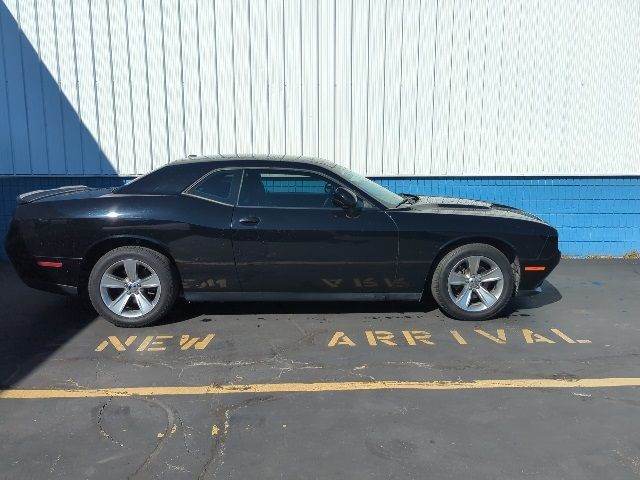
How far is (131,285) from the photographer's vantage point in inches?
198

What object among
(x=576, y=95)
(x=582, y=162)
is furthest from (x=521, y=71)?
(x=582, y=162)

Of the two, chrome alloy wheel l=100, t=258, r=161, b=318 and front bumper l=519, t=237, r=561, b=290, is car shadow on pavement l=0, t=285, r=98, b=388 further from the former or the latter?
front bumper l=519, t=237, r=561, b=290

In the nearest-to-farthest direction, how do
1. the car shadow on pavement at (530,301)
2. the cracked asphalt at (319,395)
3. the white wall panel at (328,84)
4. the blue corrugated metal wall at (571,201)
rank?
the cracked asphalt at (319,395) < the car shadow on pavement at (530,301) < the white wall panel at (328,84) < the blue corrugated metal wall at (571,201)

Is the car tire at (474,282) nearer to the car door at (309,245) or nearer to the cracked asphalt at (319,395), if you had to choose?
the cracked asphalt at (319,395)

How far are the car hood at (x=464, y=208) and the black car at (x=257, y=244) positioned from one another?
0.06m

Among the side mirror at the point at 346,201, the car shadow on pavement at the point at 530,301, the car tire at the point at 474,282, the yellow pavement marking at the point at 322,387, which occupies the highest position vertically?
the side mirror at the point at 346,201

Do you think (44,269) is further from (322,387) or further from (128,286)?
(322,387)

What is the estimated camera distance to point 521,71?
8.13m

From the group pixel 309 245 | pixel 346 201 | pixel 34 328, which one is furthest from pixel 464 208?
pixel 34 328

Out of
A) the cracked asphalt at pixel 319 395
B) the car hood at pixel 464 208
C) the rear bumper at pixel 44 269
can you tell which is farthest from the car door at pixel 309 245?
the rear bumper at pixel 44 269

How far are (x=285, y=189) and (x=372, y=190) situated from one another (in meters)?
0.86

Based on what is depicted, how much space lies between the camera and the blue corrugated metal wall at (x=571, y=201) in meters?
8.27

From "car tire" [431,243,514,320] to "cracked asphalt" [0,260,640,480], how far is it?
165 mm

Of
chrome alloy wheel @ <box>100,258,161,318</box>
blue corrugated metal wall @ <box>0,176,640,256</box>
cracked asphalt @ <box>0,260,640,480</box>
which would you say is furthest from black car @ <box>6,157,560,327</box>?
blue corrugated metal wall @ <box>0,176,640,256</box>
